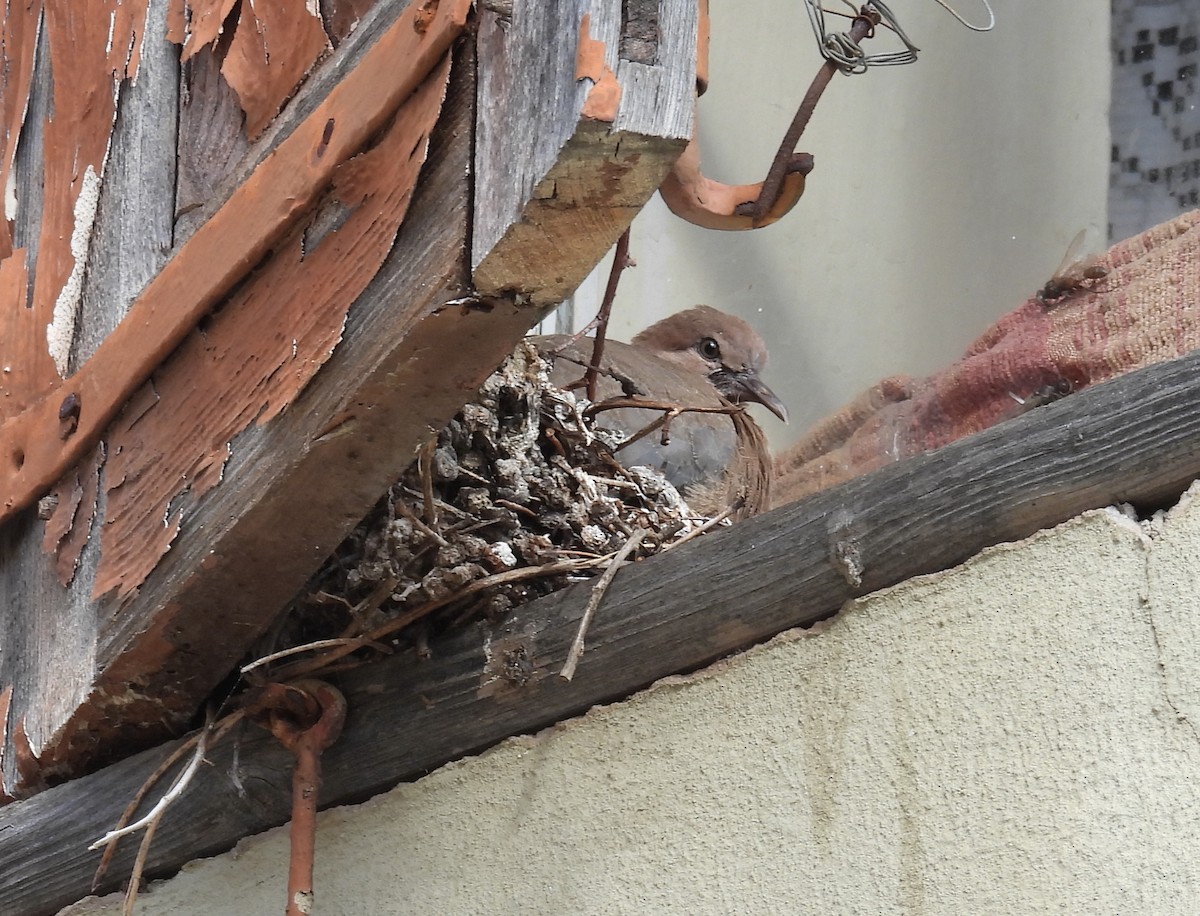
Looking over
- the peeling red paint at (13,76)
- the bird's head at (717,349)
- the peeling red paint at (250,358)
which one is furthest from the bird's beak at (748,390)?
the peeling red paint at (250,358)

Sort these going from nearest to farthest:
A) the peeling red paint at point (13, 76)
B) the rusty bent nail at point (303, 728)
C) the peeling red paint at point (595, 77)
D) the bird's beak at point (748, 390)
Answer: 1. the peeling red paint at point (595, 77)
2. the rusty bent nail at point (303, 728)
3. the peeling red paint at point (13, 76)
4. the bird's beak at point (748, 390)

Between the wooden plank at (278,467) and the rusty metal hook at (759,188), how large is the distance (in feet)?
1.96

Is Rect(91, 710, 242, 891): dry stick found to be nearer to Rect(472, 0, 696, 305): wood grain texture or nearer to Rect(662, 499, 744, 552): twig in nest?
Rect(662, 499, 744, 552): twig in nest

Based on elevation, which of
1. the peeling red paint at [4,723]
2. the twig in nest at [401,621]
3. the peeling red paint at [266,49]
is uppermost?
the peeling red paint at [266,49]

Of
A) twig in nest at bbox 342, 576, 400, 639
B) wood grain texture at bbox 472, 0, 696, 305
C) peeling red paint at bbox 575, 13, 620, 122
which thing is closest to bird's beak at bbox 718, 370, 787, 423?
twig in nest at bbox 342, 576, 400, 639

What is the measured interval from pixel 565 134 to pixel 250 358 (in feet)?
1.50

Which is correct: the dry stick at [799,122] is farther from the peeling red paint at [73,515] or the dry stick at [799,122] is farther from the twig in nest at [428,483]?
the peeling red paint at [73,515]

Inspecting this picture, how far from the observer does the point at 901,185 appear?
3094mm

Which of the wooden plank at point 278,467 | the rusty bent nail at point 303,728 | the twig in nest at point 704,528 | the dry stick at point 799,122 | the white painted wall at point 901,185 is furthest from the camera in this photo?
the white painted wall at point 901,185

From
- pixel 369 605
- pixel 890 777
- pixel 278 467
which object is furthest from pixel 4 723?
pixel 890 777

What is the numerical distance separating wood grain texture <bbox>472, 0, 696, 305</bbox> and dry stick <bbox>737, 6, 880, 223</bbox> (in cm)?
69

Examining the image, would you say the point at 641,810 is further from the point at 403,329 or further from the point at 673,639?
the point at 403,329

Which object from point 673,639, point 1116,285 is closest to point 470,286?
point 673,639

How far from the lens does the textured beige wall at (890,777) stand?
Answer: 1209 mm
